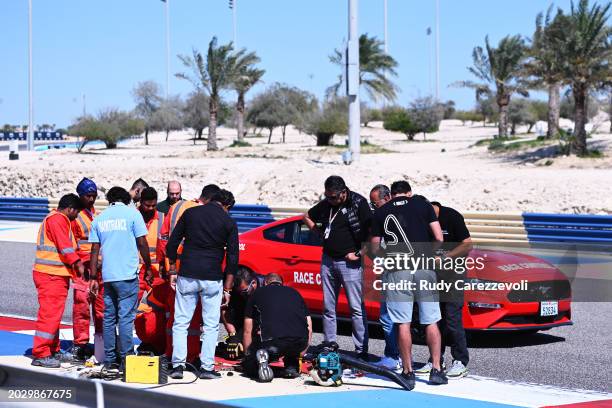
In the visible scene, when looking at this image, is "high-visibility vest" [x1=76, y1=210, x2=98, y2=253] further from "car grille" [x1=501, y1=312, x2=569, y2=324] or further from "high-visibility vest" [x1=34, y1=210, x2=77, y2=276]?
"car grille" [x1=501, y1=312, x2=569, y2=324]

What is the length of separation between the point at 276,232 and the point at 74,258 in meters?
3.21

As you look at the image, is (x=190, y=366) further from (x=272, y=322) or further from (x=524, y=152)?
(x=524, y=152)

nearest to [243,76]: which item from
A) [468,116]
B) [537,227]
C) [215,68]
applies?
[215,68]

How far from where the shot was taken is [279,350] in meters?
8.09

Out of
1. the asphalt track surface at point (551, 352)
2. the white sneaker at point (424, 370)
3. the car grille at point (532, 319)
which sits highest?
the car grille at point (532, 319)

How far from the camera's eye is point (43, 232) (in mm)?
8617

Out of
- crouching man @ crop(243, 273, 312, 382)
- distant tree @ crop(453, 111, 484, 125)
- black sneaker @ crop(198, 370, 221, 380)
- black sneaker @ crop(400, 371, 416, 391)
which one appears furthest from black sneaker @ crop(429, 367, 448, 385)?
distant tree @ crop(453, 111, 484, 125)

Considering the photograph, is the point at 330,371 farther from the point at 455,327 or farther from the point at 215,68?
the point at 215,68

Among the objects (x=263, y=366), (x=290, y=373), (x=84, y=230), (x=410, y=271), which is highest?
(x=84, y=230)

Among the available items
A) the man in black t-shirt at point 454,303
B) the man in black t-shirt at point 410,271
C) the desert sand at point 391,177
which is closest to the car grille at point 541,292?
the man in black t-shirt at point 454,303

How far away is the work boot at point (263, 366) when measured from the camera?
8.01 metres

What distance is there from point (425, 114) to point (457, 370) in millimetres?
61596

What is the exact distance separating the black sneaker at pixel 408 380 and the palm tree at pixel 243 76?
40.8m

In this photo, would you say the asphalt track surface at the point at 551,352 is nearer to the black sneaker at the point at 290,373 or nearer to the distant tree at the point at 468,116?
the black sneaker at the point at 290,373
